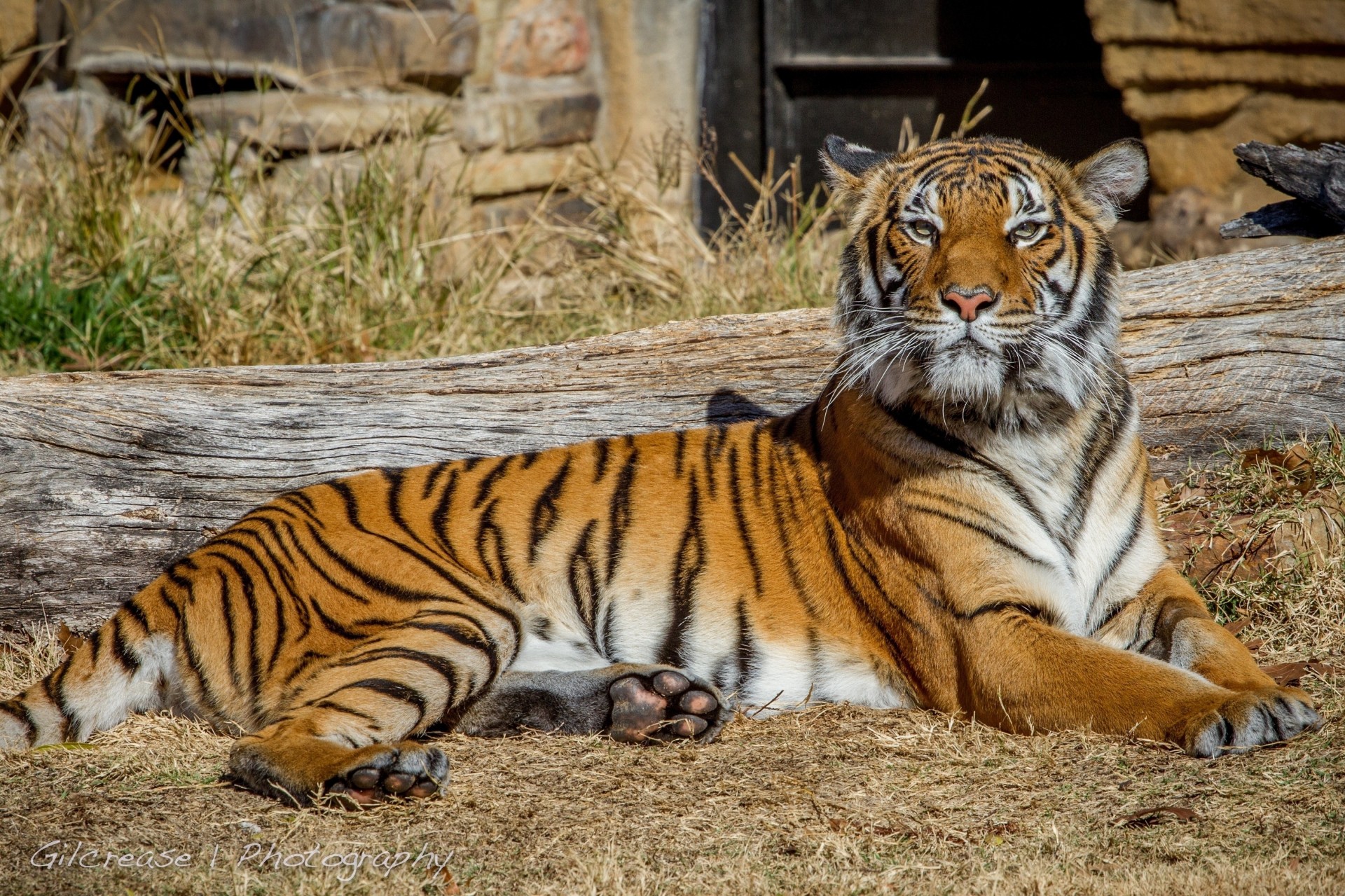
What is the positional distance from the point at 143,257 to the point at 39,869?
3858 millimetres

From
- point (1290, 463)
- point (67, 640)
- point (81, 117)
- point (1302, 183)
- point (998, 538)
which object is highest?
point (81, 117)

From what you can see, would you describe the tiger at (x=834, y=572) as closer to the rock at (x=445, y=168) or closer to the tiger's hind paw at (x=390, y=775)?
the tiger's hind paw at (x=390, y=775)

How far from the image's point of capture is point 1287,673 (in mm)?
3346

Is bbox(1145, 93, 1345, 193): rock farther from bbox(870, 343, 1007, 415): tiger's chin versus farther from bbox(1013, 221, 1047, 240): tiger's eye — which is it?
bbox(870, 343, 1007, 415): tiger's chin

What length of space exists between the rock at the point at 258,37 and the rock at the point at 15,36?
0.26 metres

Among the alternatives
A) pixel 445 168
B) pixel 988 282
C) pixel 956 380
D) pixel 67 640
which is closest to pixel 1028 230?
pixel 988 282

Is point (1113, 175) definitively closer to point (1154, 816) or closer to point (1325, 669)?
point (1325, 669)

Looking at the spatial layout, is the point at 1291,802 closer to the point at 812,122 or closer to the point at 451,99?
the point at 451,99

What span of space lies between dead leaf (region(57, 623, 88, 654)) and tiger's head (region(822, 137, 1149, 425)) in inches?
104

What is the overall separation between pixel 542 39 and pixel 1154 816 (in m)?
6.09

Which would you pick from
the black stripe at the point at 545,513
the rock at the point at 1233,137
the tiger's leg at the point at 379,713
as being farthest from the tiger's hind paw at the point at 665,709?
the rock at the point at 1233,137

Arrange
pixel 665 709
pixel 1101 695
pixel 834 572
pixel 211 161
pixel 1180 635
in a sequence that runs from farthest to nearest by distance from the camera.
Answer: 1. pixel 211 161
2. pixel 834 572
3. pixel 665 709
4. pixel 1180 635
5. pixel 1101 695

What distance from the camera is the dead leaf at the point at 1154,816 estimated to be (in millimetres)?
2520

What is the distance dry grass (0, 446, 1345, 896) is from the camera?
2.38 meters
